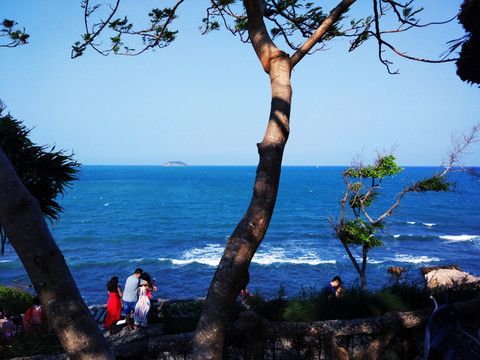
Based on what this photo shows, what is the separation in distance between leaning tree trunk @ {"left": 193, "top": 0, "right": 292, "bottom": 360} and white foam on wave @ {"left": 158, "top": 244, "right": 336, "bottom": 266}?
2887 centimetres

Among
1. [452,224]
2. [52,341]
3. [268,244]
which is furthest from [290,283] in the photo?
[452,224]

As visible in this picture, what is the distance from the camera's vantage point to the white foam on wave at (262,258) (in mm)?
31953

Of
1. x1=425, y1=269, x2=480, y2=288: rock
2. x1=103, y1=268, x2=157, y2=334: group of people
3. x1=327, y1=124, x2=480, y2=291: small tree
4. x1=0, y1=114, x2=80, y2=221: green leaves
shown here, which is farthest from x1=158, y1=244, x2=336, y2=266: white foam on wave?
x1=0, y1=114, x2=80, y2=221: green leaves

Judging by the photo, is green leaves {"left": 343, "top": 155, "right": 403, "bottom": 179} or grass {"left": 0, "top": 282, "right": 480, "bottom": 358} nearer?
grass {"left": 0, "top": 282, "right": 480, "bottom": 358}

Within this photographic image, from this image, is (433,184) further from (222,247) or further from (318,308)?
(222,247)

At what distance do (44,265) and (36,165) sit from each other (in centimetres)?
633

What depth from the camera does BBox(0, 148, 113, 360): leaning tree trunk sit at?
233 centimetres

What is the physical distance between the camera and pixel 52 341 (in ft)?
15.4

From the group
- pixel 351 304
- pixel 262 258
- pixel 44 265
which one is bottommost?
pixel 262 258

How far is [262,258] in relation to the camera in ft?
108

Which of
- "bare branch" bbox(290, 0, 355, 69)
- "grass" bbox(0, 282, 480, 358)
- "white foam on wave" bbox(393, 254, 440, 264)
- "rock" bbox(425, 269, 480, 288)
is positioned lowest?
"white foam on wave" bbox(393, 254, 440, 264)

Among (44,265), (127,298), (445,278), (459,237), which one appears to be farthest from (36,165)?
(459,237)

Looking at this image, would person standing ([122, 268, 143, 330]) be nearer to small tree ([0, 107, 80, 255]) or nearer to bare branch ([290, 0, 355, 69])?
small tree ([0, 107, 80, 255])

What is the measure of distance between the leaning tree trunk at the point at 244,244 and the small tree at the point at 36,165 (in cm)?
601
